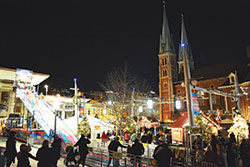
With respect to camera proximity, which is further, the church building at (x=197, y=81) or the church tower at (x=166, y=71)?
the church tower at (x=166, y=71)

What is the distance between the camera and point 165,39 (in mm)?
70750

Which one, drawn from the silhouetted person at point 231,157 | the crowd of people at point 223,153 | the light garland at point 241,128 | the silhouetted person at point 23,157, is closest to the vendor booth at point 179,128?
the light garland at point 241,128

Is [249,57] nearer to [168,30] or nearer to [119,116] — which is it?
[168,30]

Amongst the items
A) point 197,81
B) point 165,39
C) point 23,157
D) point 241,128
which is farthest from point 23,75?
point 165,39

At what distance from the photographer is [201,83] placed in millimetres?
54219

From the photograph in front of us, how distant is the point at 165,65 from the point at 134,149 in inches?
2399

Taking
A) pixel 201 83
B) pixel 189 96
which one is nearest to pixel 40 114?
pixel 189 96

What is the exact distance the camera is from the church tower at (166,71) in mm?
59062

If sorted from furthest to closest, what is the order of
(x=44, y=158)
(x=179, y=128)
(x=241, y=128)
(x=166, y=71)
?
(x=166, y=71) < (x=179, y=128) < (x=241, y=128) < (x=44, y=158)

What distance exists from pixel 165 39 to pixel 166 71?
12422mm

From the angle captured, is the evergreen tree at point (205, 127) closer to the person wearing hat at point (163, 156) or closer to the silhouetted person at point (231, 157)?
the silhouetted person at point (231, 157)

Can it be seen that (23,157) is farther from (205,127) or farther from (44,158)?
(205,127)

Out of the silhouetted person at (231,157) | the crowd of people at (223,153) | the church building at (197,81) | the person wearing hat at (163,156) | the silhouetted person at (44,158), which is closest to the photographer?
the silhouetted person at (44,158)

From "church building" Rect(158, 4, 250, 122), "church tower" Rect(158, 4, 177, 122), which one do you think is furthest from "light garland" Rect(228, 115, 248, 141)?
"church tower" Rect(158, 4, 177, 122)
